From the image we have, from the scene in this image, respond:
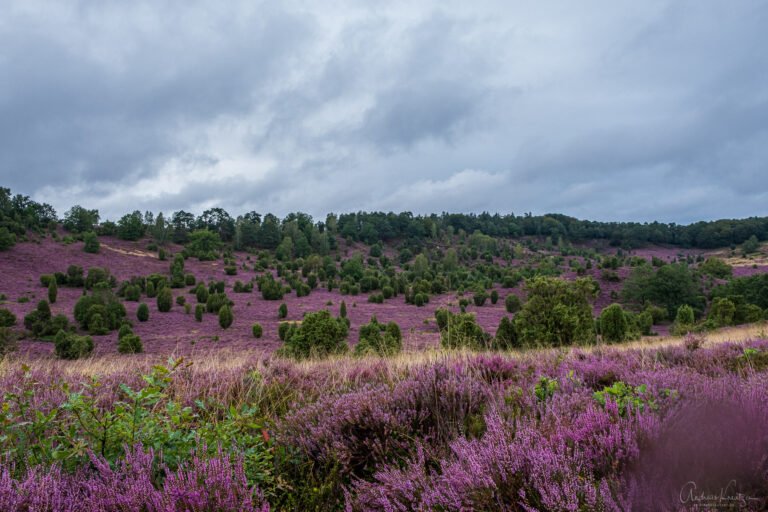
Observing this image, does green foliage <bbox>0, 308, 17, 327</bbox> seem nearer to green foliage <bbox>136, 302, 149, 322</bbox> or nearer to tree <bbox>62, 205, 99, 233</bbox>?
green foliage <bbox>136, 302, 149, 322</bbox>

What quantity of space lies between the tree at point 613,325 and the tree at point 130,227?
A: 77588 millimetres

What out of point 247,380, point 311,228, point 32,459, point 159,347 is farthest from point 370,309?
point 311,228

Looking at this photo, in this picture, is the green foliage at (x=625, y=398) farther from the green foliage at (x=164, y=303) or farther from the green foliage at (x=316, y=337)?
the green foliage at (x=164, y=303)

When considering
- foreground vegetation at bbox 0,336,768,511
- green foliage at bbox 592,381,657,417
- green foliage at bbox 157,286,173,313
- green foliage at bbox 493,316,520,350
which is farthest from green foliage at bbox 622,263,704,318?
green foliage at bbox 157,286,173,313

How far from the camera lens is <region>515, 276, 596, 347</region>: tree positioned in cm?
1555

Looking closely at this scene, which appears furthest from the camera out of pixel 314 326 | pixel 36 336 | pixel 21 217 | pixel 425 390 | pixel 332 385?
pixel 21 217

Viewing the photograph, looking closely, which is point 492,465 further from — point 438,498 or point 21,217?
point 21,217

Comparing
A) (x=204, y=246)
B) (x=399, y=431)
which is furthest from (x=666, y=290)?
(x=204, y=246)

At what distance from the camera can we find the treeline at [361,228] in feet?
231

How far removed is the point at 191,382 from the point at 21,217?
82079mm

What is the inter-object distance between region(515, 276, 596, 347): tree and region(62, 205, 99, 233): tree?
79.8 m

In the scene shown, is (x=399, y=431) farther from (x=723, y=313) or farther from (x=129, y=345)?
(x=723, y=313)

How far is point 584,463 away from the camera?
170 cm

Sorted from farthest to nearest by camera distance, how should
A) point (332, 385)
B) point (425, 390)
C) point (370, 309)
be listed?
point (370, 309)
point (332, 385)
point (425, 390)
